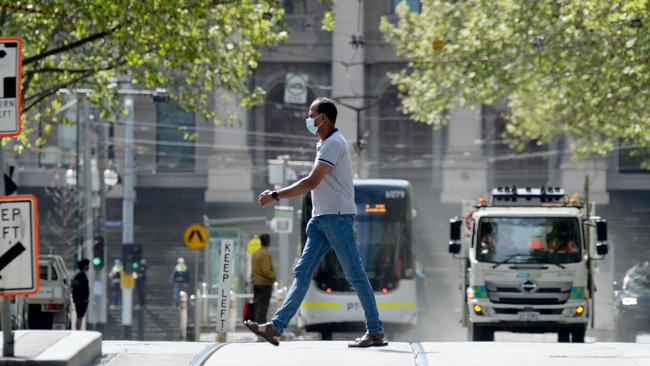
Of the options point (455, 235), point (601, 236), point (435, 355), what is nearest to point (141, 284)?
point (455, 235)

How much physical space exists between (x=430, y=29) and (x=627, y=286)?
965 cm

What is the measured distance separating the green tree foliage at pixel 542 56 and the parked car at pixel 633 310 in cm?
306

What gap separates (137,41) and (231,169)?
36.8 meters

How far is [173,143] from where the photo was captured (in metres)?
64.0

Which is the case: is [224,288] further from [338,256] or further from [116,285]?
[116,285]

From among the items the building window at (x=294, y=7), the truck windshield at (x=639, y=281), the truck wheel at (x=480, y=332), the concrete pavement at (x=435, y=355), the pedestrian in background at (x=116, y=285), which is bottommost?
the pedestrian in background at (x=116, y=285)

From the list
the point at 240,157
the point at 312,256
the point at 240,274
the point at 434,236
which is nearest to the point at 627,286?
the point at 240,274

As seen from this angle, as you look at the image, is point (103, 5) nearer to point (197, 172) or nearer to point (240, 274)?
point (240, 274)

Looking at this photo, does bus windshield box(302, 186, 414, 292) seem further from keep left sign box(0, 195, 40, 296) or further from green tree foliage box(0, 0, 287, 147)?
keep left sign box(0, 195, 40, 296)

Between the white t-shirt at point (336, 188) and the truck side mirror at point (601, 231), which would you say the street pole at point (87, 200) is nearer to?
the truck side mirror at point (601, 231)

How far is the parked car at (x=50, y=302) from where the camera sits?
27.9 m

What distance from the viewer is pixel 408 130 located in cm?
6331

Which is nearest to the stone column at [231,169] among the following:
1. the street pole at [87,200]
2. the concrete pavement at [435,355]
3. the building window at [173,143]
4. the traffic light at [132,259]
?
the building window at [173,143]

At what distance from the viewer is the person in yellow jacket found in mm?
23344
